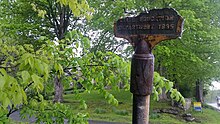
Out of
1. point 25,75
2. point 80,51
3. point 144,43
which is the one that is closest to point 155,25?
point 144,43

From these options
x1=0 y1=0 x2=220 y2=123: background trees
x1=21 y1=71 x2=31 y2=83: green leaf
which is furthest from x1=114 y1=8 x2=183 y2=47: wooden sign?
x1=21 y1=71 x2=31 y2=83: green leaf

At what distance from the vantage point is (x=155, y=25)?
1.67m

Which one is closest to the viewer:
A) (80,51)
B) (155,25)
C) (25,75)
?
(25,75)

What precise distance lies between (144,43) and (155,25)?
0.47 feet

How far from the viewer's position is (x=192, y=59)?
865cm

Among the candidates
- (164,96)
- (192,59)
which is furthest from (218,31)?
(164,96)

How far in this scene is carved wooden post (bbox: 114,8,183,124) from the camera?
5.41ft

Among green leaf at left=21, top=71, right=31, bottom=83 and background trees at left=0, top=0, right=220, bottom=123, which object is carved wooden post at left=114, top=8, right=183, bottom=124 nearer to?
background trees at left=0, top=0, right=220, bottom=123

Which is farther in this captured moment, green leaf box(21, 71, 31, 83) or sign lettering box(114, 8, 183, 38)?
sign lettering box(114, 8, 183, 38)

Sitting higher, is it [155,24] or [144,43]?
[155,24]

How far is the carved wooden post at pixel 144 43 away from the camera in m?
1.65

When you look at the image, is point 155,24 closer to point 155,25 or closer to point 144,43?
point 155,25

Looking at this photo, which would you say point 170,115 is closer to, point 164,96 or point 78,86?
point 164,96

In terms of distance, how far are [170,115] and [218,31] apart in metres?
4.21
